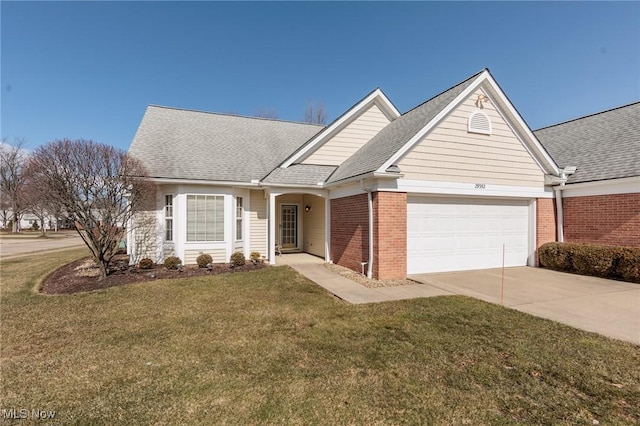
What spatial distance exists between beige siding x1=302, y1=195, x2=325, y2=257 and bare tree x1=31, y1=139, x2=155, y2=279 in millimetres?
7007

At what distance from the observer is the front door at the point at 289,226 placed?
15695mm

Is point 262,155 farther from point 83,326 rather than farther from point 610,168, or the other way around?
point 610,168

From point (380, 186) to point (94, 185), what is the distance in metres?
8.51

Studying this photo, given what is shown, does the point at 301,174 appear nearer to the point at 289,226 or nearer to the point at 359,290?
the point at 289,226

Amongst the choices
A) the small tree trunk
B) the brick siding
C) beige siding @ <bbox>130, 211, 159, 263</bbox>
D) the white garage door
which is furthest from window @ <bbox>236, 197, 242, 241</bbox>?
the white garage door

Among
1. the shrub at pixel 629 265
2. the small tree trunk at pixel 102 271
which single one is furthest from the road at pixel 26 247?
the shrub at pixel 629 265

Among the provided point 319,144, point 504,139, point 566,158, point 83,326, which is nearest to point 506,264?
point 504,139

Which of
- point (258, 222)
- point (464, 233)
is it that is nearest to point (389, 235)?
point (464, 233)

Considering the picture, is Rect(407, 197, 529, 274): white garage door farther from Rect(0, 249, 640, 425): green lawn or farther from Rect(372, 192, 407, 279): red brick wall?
Rect(0, 249, 640, 425): green lawn

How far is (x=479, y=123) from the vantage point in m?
10.4

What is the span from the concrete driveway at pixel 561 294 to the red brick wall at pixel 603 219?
175cm

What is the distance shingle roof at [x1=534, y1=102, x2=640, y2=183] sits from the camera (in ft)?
34.3

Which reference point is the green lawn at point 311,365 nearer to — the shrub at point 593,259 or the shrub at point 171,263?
the shrub at point 171,263

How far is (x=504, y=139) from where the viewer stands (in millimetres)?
10797
